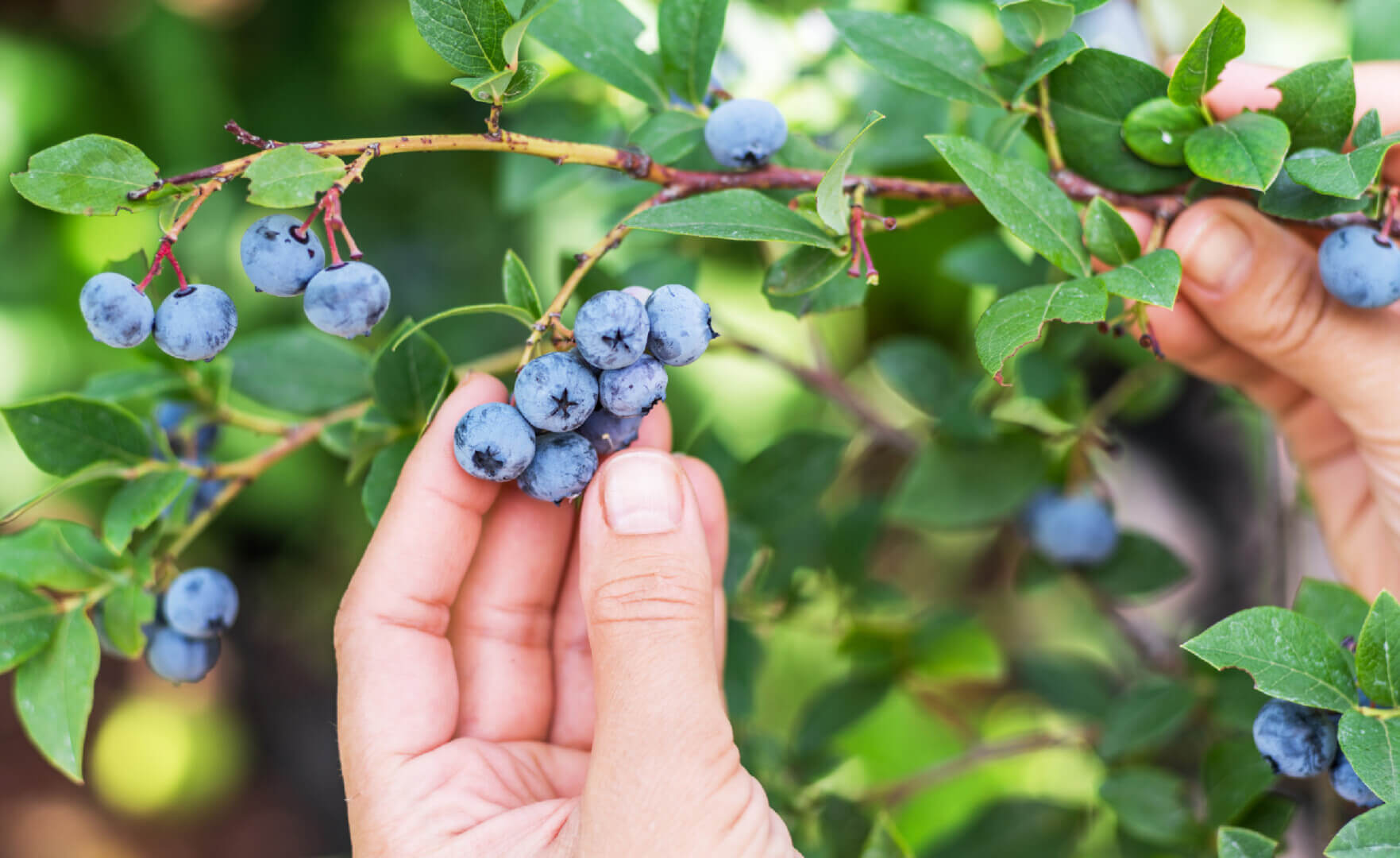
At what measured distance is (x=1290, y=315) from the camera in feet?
2.93

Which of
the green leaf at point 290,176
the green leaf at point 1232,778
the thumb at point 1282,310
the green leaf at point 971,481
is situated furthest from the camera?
the green leaf at point 971,481

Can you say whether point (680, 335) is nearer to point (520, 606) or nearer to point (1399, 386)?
point (520, 606)

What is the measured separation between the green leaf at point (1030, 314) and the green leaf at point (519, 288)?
33 cm

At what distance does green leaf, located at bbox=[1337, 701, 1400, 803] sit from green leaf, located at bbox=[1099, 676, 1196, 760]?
421mm

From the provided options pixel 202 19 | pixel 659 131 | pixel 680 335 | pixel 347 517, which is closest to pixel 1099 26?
pixel 659 131

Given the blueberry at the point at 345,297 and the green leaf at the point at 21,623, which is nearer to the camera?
the blueberry at the point at 345,297

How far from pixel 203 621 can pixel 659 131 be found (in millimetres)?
601

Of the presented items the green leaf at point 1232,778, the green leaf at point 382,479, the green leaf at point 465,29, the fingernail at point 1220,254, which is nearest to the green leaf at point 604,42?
the green leaf at point 465,29

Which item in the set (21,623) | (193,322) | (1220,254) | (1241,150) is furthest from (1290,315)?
(21,623)

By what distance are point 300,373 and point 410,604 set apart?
0.34 m

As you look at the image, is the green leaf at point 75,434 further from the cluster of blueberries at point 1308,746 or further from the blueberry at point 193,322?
the cluster of blueberries at point 1308,746

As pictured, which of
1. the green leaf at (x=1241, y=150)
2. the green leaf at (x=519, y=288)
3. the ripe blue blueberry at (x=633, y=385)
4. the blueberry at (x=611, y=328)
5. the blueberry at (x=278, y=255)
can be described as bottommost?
the ripe blue blueberry at (x=633, y=385)

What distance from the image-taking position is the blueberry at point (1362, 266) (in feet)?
2.58

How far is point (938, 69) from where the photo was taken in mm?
852
